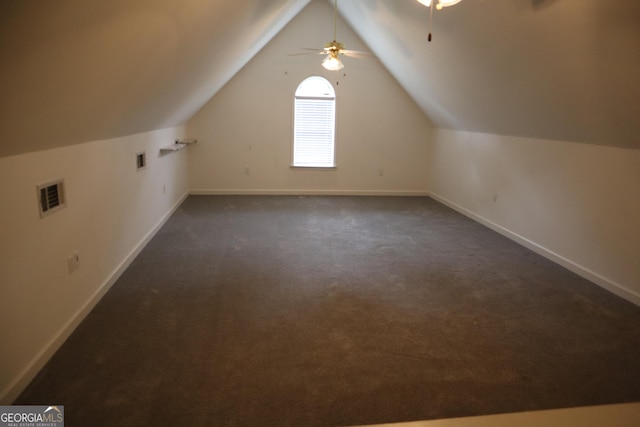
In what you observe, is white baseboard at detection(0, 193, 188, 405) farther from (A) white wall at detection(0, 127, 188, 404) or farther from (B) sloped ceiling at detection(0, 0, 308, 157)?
(B) sloped ceiling at detection(0, 0, 308, 157)

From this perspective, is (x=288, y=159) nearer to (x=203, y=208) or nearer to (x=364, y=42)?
(x=203, y=208)

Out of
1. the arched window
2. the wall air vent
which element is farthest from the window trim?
the wall air vent

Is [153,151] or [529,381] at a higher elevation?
[153,151]

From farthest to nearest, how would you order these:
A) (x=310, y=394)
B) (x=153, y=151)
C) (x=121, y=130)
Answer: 1. (x=153, y=151)
2. (x=121, y=130)
3. (x=310, y=394)

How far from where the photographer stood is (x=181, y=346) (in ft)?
8.50

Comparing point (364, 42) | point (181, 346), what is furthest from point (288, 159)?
point (181, 346)

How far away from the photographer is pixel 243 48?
16.8ft

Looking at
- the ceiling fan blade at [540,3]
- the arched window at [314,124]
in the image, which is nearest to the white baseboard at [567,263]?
the ceiling fan blade at [540,3]

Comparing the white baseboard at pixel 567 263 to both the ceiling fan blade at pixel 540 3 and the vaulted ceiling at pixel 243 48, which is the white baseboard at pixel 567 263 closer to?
the vaulted ceiling at pixel 243 48

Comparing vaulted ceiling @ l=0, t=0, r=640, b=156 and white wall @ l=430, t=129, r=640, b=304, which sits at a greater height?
vaulted ceiling @ l=0, t=0, r=640, b=156

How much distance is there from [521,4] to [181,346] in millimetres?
3324

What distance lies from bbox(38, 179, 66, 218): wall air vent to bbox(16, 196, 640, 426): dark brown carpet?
852 millimetres

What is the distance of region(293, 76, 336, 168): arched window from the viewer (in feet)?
23.5

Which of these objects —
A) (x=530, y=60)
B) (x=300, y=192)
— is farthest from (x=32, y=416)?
(x=300, y=192)
